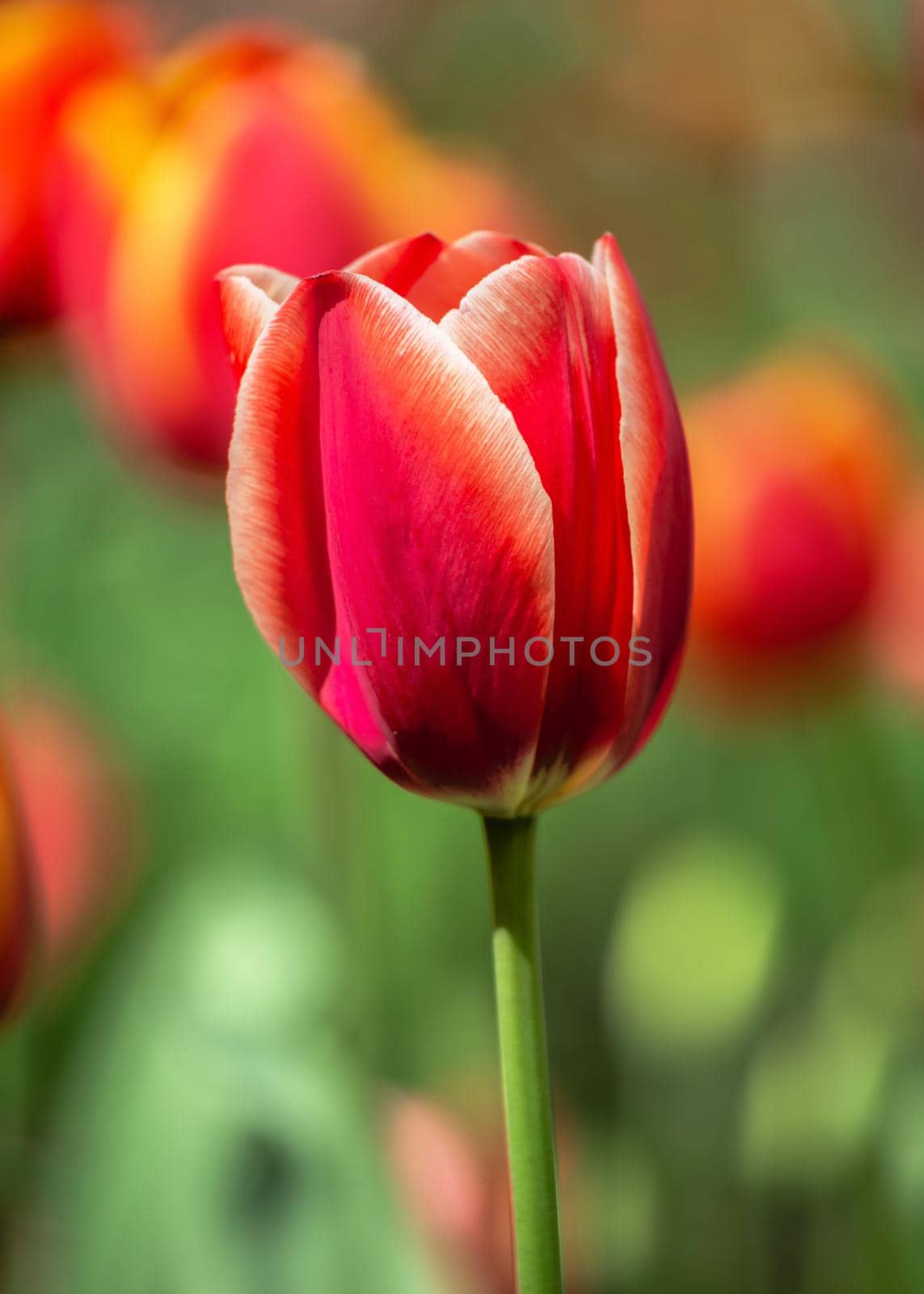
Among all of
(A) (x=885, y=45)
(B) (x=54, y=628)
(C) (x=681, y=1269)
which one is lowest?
Answer: (C) (x=681, y=1269)

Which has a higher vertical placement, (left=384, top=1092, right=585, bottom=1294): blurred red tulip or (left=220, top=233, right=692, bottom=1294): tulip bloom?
(left=220, top=233, right=692, bottom=1294): tulip bloom

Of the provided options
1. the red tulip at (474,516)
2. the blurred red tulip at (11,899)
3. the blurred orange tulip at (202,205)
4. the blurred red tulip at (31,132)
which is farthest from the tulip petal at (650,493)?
the blurred red tulip at (31,132)

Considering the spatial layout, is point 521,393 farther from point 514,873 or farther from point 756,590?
point 756,590

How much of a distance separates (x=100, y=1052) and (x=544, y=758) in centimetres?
40

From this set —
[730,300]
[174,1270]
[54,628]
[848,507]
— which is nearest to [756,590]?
[848,507]

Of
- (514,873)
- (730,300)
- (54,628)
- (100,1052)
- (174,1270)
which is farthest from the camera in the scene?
(730,300)

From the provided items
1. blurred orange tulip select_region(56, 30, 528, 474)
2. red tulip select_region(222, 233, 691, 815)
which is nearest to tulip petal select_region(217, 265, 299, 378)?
red tulip select_region(222, 233, 691, 815)

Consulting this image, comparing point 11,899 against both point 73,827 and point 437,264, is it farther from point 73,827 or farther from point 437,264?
point 73,827

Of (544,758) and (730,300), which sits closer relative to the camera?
(544,758)

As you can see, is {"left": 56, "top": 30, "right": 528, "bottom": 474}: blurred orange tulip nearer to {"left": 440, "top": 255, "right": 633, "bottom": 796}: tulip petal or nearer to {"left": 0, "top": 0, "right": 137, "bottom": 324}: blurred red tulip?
{"left": 0, "top": 0, "right": 137, "bottom": 324}: blurred red tulip

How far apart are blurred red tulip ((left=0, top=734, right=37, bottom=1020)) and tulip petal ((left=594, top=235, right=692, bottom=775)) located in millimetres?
105

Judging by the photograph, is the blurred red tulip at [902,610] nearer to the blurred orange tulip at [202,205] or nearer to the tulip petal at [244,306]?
the blurred orange tulip at [202,205]

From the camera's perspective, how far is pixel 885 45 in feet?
3.72

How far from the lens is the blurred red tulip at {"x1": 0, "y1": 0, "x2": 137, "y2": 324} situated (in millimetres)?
517
